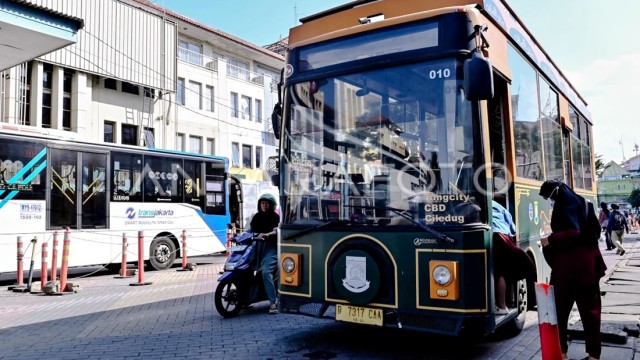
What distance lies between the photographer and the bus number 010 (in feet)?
14.9

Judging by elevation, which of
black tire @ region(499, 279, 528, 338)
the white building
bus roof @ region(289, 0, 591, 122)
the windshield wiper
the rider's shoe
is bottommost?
the rider's shoe

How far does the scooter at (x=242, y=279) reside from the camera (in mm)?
7320

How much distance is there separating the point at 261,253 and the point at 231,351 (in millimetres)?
2102

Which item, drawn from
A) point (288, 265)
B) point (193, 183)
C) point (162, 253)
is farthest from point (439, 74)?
point (193, 183)

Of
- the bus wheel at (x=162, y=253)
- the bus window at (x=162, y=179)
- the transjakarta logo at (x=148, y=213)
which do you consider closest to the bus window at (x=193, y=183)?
the bus window at (x=162, y=179)

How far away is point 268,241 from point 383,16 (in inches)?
142

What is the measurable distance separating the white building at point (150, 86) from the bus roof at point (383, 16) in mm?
15883

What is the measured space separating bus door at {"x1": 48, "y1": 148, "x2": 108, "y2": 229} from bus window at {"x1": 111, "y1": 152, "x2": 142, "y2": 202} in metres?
0.29

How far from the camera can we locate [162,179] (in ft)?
47.1

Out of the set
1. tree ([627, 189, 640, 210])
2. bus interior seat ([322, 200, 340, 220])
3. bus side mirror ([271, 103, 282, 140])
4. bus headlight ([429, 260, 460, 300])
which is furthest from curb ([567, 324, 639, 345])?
tree ([627, 189, 640, 210])

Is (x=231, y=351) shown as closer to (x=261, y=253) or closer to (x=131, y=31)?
(x=261, y=253)

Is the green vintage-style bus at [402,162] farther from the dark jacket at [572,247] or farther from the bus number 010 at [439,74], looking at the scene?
the dark jacket at [572,247]

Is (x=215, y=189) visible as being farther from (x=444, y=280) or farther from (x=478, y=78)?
(x=478, y=78)

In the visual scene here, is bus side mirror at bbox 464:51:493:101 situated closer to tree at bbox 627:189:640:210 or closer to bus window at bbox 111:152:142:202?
bus window at bbox 111:152:142:202
